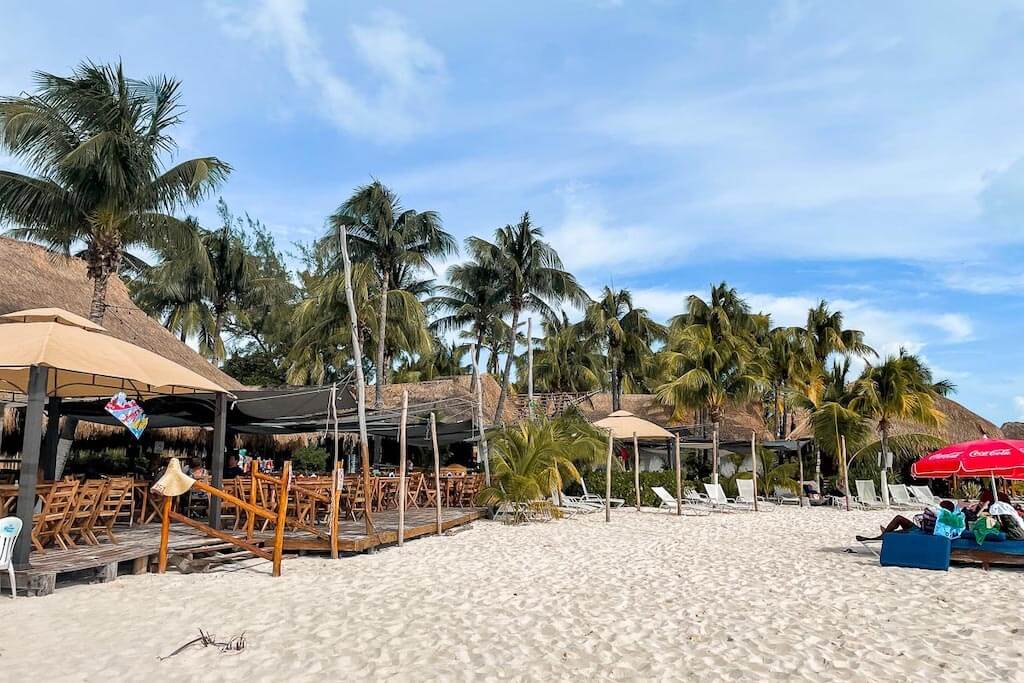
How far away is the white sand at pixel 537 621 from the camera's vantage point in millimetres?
4773

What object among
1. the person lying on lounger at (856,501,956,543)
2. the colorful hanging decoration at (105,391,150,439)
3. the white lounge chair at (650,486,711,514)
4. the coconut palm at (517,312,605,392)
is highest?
the coconut palm at (517,312,605,392)

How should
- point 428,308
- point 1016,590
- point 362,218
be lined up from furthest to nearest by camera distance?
1. point 428,308
2. point 362,218
3. point 1016,590

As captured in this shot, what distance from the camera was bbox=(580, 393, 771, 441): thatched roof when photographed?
31.5 meters

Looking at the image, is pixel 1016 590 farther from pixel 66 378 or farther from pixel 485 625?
pixel 66 378

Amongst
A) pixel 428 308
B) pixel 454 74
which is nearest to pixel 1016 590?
pixel 454 74

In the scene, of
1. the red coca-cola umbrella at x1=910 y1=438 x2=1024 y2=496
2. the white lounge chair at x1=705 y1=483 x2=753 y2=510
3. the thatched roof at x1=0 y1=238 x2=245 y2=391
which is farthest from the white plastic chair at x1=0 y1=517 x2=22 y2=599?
the white lounge chair at x1=705 y1=483 x2=753 y2=510

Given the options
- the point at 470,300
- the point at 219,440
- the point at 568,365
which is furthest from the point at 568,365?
the point at 219,440

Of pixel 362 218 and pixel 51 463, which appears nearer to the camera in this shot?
pixel 51 463

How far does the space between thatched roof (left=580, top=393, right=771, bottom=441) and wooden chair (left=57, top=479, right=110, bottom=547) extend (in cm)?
2388

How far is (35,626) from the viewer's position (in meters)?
5.57

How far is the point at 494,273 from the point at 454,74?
17.3 metres

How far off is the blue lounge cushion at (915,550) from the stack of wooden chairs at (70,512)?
30.2 feet

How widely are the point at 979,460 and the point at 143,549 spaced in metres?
10.3

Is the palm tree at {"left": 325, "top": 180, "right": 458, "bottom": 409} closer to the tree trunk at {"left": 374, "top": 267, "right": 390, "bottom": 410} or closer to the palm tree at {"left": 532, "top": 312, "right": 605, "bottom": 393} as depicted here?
the tree trunk at {"left": 374, "top": 267, "right": 390, "bottom": 410}
